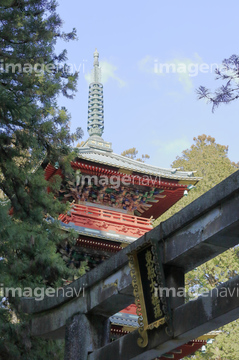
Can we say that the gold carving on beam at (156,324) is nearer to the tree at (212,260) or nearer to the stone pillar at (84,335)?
the stone pillar at (84,335)

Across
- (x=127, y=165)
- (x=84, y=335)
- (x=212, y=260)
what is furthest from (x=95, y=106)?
(x=84, y=335)

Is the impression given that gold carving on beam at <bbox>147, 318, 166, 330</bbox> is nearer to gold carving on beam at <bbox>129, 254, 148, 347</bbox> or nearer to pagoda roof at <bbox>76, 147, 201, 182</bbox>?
gold carving on beam at <bbox>129, 254, 148, 347</bbox>

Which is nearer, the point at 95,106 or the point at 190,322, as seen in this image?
the point at 190,322

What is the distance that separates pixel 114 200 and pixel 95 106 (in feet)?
16.5

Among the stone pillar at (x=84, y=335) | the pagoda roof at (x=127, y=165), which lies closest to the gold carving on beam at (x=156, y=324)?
the stone pillar at (x=84, y=335)

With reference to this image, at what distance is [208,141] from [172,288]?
70.5 feet

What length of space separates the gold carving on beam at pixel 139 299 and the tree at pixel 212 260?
13.4 meters

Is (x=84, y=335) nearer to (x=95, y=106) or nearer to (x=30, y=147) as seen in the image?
(x=30, y=147)

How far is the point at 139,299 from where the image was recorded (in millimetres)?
5230

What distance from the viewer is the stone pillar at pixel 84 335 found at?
5855 millimetres

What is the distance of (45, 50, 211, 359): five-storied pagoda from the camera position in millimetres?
15141

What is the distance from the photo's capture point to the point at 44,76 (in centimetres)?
1019

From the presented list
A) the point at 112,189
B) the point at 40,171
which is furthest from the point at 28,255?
the point at 112,189

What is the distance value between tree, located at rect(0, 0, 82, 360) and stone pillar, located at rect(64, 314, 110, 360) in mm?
2750
